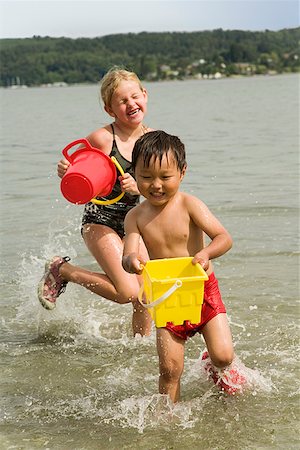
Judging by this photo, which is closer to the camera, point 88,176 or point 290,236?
point 88,176

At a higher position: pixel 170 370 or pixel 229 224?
pixel 170 370

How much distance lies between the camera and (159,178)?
12.4ft

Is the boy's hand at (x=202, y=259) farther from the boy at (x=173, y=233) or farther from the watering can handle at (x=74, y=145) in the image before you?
the watering can handle at (x=74, y=145)

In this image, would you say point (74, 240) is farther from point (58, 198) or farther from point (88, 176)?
point (88, 176)

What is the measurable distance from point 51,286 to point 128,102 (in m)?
1.43

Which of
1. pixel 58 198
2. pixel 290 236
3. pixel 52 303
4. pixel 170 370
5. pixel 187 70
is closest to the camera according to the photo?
pixel 170 370

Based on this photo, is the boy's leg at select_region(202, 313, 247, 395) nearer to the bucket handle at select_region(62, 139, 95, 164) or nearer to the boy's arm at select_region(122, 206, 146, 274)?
the boy's arm at select_region(122, 206, 146, 274)

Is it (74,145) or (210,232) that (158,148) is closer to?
(210,232)

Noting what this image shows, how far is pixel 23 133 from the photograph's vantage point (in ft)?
82.5

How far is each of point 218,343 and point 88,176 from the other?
1.38m

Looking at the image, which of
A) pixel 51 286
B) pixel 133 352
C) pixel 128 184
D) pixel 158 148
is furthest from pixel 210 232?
pixel 51 286

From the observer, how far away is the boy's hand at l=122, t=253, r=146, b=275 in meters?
3.62

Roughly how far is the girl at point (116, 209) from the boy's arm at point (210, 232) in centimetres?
116

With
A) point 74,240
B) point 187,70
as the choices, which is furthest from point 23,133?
point 187,70
